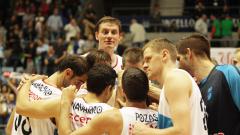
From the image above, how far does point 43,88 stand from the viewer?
16.0ft

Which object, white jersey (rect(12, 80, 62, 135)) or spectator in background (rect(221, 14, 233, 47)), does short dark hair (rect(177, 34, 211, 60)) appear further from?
spectator in background (rect(221, 14, 233, 47))

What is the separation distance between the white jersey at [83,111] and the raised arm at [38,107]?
17 centimetres

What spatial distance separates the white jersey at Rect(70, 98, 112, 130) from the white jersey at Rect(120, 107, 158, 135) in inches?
8.8

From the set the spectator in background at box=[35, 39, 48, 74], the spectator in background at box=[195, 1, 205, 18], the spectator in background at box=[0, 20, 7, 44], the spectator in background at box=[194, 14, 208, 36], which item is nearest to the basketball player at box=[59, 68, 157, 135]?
the spectator in background at box=[35, 39, 48, 74]

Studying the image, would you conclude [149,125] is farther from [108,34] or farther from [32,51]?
[32,51]

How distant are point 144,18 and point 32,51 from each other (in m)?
5.13

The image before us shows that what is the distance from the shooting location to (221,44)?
64.6 feet

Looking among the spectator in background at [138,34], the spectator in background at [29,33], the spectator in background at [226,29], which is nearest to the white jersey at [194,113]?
the spectator in background at [226,29]

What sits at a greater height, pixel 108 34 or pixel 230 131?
pixel 108 34

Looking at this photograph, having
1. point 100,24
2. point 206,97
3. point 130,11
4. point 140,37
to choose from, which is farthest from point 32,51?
point 206,97

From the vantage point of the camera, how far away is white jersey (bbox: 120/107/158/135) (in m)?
4.04

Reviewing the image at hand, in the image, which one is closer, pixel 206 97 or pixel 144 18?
pixel 206 97

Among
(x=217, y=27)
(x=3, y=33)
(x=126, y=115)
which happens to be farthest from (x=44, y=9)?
(x=126, y=115)

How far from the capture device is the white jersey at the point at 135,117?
4035mm
